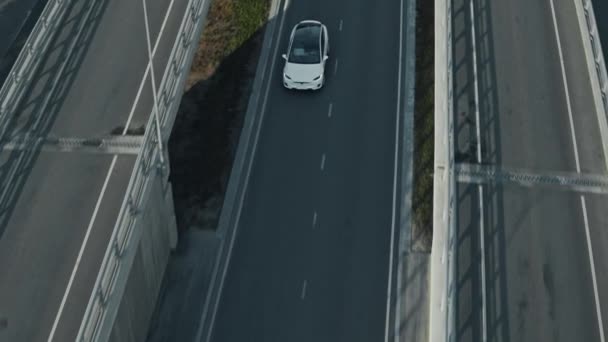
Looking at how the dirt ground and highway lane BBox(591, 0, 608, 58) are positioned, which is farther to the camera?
highway lane BBox(591, 0, 608, 58)

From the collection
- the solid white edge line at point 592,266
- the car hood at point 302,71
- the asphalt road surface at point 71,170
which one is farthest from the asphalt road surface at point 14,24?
the solid white edge line at point 592,266

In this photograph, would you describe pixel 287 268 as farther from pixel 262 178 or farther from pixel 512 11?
pixel 512 11

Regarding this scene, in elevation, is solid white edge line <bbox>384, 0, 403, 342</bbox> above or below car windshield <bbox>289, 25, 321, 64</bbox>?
below

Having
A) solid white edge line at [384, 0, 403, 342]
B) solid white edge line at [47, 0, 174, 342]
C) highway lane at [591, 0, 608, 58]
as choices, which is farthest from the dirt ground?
highway lane at [591, 0, 608, 58]

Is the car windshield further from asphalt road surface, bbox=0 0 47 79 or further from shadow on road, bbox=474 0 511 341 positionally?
asphalt road surface, bbox=0 0 47 79

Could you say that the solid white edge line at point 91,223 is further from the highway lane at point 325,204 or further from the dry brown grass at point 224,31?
the dry brown grass at point 224,31

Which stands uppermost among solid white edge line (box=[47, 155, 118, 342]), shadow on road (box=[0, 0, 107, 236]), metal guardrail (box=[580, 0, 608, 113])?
metal guardrail (box=[580, 0, 608, 113])
